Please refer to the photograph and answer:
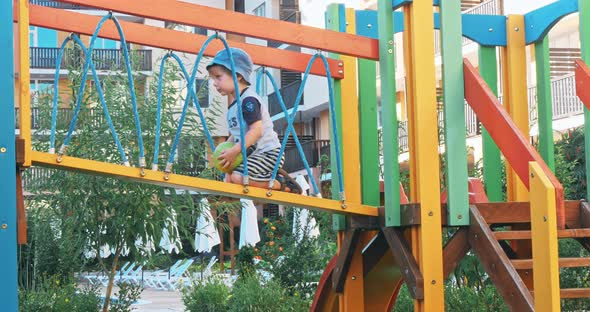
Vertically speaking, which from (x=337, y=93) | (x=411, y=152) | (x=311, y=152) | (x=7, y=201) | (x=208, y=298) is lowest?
(x=208, y=298)

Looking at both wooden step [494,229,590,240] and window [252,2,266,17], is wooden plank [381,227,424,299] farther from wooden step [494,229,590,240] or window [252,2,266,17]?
window [252,2,266,17]

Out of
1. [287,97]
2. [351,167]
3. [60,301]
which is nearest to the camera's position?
[351,167]

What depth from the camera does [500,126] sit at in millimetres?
6020

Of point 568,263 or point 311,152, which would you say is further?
point 311,152

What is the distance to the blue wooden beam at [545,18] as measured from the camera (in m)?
6.95

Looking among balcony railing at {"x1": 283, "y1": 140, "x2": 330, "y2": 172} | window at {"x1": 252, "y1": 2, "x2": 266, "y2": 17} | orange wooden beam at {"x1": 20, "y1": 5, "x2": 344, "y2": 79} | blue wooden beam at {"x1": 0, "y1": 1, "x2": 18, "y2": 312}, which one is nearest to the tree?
orange wooden beam at {"x1": 20, "y1": 5, "x2": 344, "y2": 79}

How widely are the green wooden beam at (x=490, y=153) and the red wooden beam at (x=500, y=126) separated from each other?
1.06 m

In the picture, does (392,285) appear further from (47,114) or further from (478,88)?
(47,114)

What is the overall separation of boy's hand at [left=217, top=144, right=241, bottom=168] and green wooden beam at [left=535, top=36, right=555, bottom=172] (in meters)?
2.16

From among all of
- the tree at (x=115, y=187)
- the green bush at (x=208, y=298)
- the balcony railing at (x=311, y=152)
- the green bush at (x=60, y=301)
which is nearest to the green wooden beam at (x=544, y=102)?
the tree at (x=115, y=187)

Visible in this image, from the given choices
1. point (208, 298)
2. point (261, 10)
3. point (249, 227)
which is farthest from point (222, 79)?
point (261, 10)

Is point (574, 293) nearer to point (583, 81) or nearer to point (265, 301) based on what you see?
point (583, 81)

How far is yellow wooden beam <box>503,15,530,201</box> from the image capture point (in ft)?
24.0

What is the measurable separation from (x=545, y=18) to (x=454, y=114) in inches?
52.9
